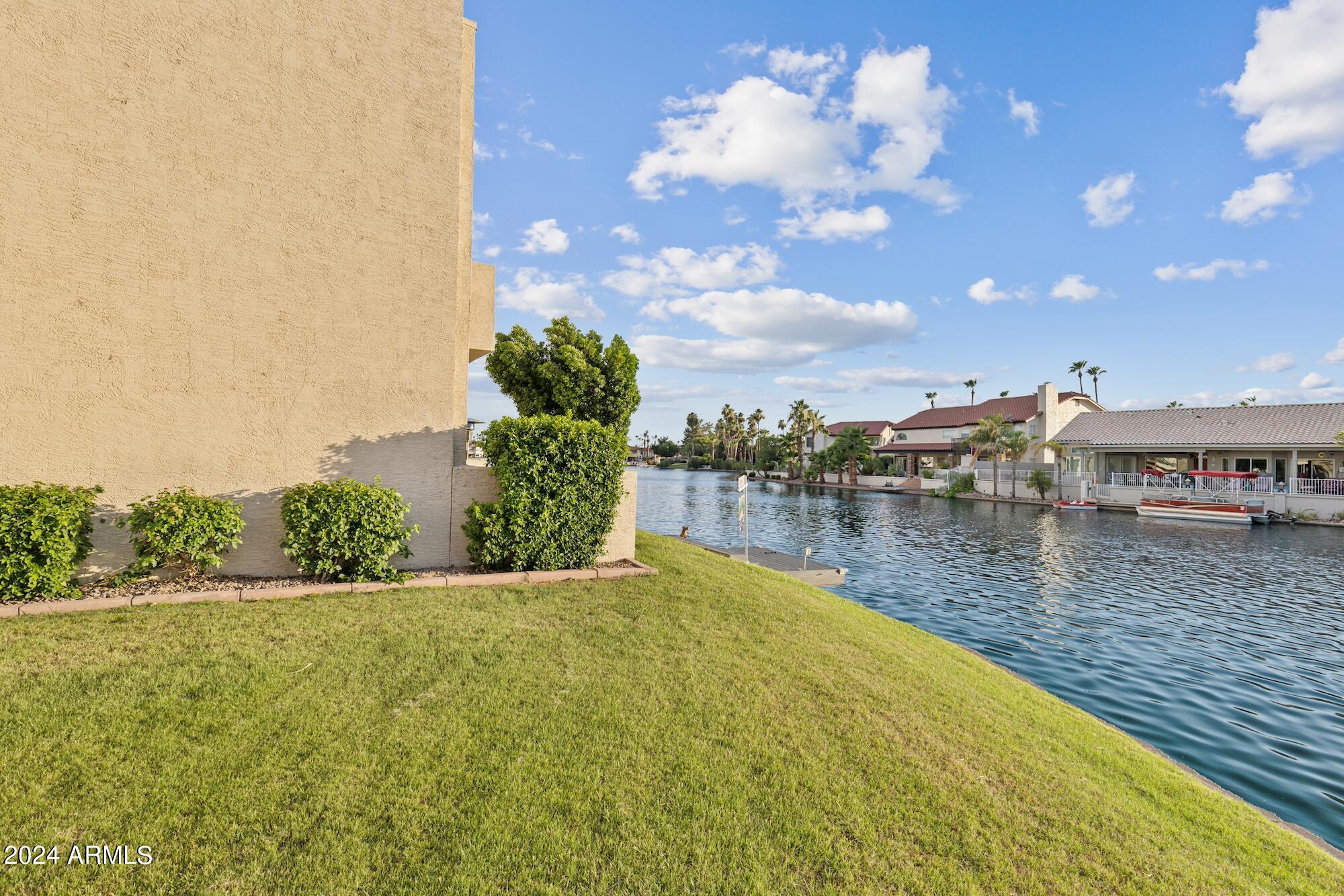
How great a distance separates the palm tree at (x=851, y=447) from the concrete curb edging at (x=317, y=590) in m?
52.2

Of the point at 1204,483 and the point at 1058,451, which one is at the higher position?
the point at 1058,451

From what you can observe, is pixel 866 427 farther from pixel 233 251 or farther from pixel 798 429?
pixel 233 251

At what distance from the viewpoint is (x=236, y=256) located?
7426 mm

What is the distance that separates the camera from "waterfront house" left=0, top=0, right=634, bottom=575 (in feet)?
22.0

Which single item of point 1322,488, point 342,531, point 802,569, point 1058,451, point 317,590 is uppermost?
point 1058,451

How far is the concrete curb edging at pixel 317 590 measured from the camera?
563 cm

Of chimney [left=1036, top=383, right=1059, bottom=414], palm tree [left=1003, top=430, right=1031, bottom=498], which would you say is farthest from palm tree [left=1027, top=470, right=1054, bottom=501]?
chimney [left=1036, top=383, right=1059, bottom=414]

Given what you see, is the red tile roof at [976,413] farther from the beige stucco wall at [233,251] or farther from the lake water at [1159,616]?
the beige stucco wall at [233,251]

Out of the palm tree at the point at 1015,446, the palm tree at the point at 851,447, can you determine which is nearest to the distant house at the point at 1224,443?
the palm tree at the point at 1015,446

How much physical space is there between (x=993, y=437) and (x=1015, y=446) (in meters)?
1.70

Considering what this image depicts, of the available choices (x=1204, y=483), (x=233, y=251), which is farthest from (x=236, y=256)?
(x=1204, y=483)

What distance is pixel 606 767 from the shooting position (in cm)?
368

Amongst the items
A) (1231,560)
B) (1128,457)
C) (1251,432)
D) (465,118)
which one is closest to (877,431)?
(1128,457)

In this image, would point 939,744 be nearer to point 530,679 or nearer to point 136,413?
point 530,679
